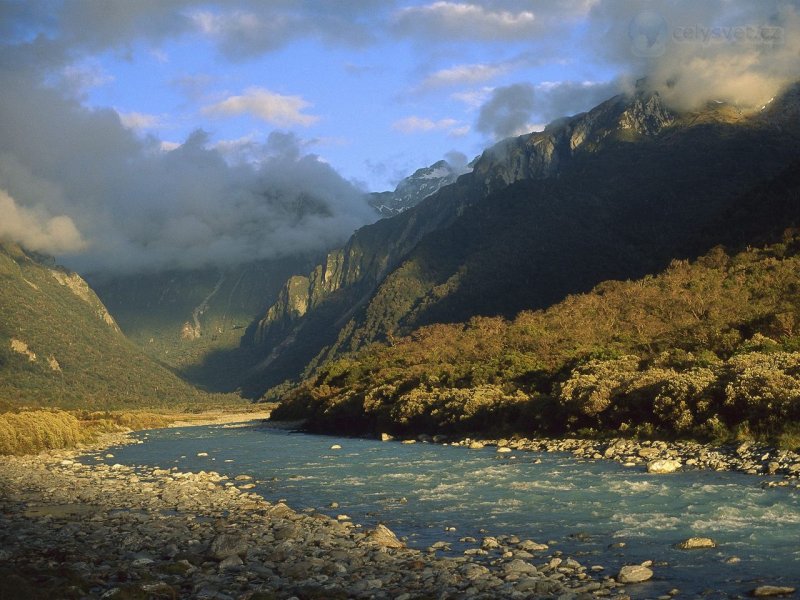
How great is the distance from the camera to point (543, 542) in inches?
731

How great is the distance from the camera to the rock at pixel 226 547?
17.2 m

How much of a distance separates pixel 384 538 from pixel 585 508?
746 centimetres

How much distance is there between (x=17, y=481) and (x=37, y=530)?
1672cm

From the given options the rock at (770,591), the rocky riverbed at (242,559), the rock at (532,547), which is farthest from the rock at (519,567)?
the rock at (770,591)

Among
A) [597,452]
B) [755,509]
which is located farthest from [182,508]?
[597,452]

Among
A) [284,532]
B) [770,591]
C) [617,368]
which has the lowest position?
[284,532]

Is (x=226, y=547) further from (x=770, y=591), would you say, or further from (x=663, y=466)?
(x=663, y=466)

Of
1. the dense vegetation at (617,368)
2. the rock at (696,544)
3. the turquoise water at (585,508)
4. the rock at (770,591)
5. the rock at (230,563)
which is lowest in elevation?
the turquoise water at (585,508)

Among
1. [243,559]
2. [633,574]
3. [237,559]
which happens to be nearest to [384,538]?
[243,559]

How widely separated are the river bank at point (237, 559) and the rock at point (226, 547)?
3 centimetres

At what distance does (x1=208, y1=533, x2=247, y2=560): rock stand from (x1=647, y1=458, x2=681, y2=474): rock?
18784 mm

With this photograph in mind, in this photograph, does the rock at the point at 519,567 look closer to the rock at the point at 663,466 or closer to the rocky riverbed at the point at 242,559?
the rocky riverbed at the point at 242,559

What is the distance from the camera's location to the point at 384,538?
63.0 ft

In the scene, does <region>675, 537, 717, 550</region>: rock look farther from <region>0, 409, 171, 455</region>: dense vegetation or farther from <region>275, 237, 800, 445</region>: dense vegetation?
<region>0, 409, 171, 455</region>: dense vegetation
